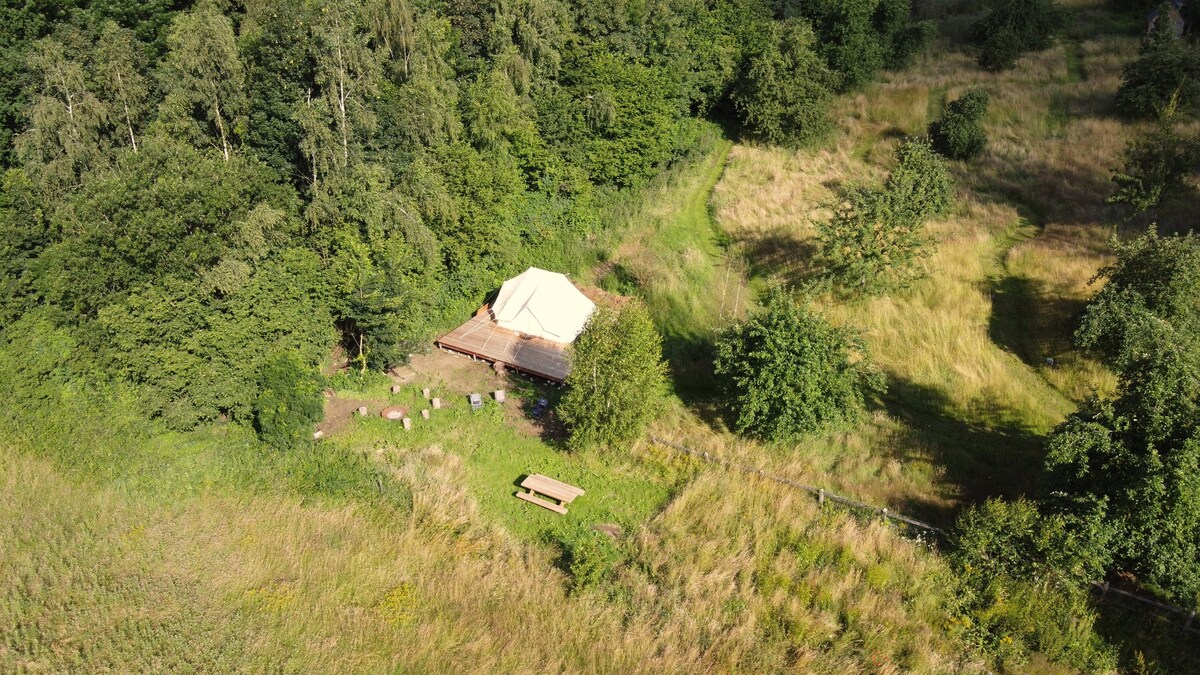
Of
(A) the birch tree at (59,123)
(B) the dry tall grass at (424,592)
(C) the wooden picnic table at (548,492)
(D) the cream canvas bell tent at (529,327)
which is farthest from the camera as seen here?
(D) the cream canvas bell tent at (529,327)

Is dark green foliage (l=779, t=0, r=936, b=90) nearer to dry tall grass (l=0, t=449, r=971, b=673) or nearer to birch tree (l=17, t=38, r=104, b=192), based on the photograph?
dry tall grass (l=0, t=449, r=971, b=673)

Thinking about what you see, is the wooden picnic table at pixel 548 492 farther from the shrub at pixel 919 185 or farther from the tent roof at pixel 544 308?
the shrub at pixel 919 185

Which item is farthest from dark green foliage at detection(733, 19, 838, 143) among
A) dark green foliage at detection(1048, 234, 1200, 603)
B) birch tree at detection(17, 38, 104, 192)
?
birch tree at detection(17, 38, 104, 192)

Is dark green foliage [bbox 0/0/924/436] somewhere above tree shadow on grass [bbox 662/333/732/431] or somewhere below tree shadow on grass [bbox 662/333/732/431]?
above

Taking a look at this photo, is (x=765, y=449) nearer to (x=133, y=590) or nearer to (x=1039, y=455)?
(x=1039, y=455)

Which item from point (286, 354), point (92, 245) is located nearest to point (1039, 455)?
point (286, 354)

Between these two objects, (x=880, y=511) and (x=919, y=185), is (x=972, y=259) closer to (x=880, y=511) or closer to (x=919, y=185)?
(x=919, y=185)

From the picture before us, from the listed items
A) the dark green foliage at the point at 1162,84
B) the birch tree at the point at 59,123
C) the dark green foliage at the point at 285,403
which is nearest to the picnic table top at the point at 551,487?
the dark green foliage at the point at 285,403
